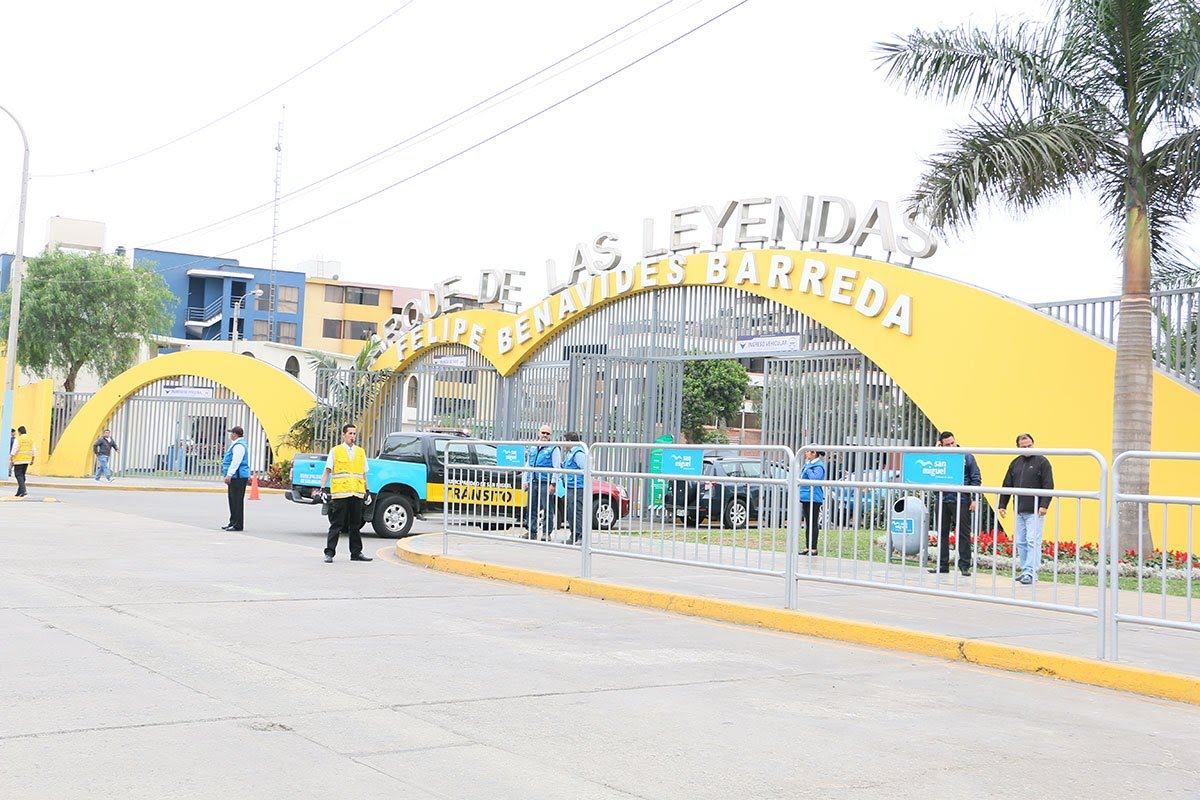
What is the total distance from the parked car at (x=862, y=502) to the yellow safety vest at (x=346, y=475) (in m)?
6.46

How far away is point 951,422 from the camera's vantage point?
65.1 ft

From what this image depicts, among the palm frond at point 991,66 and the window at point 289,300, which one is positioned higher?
the window at point 289,300

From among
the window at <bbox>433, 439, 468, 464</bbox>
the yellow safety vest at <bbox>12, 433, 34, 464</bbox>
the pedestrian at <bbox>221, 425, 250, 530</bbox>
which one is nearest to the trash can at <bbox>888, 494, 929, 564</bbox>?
the window at <bbox>433, 439, 468, 464</bbox>

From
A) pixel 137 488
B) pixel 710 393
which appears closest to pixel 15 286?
Result: pixel 137 488

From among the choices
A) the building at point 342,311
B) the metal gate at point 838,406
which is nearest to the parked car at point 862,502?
the metal gate at point 838,406

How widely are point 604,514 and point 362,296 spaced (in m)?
72.3

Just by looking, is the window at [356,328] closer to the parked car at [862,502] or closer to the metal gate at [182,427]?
the metal gate at [182,427]

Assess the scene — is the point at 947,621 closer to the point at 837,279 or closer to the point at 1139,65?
the point at 1139,65

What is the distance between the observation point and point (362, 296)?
274ft

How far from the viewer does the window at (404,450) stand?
20.2m

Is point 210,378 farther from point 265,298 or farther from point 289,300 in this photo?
point 289,300

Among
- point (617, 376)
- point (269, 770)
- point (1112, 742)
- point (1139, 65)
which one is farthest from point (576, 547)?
point (617, 376)

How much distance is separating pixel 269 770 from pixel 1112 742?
448cm

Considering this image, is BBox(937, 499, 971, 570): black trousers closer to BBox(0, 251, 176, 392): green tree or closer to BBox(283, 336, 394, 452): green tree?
BBox(283, 336, 394, 452): green tree
